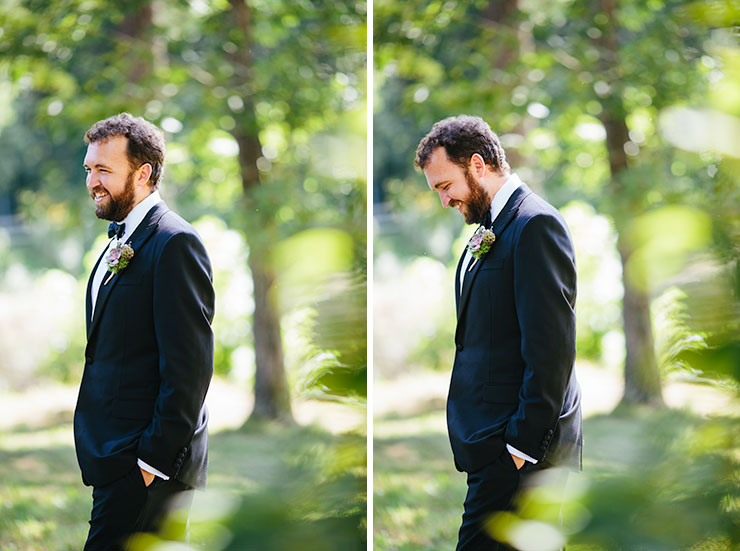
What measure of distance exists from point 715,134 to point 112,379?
243cm

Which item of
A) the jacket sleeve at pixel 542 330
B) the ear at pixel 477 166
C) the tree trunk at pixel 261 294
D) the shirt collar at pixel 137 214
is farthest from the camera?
the tree trunk at pixel 261 294

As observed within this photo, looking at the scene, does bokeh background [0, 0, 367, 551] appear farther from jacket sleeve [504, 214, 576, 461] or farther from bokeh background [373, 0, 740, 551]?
jacket sleeve [504, 214, 576, 461]

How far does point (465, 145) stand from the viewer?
2945mm

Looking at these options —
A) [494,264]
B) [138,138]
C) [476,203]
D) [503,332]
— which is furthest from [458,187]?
[138,138]

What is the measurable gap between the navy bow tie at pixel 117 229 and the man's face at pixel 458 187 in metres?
1.12

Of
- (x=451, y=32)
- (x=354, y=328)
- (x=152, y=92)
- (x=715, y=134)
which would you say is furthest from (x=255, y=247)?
(x=715, y=134)

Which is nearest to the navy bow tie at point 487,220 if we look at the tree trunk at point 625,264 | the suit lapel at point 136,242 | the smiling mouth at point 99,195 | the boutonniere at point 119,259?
the tree trunk at point 625,264

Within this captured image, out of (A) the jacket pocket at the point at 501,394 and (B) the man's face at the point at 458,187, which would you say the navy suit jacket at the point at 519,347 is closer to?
(A) the jacket pocket at the point at 501,394

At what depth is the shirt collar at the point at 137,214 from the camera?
2770 mm

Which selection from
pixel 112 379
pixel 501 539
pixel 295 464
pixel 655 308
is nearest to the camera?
pixel 112 379

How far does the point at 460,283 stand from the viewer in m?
2.96

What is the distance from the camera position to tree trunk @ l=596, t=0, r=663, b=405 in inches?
123

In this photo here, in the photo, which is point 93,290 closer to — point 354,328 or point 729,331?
point 354,328

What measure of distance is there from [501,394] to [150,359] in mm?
1179
